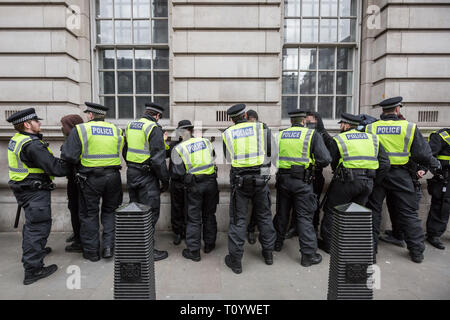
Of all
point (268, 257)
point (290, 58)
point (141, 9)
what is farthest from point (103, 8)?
point (268, 257)

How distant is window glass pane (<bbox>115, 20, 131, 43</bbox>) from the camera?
225 inches

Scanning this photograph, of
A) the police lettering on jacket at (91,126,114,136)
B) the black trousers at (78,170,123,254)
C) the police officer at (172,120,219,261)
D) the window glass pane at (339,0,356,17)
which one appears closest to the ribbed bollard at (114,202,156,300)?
the police officer at (172,120,219,261)

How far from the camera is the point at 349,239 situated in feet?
7.19

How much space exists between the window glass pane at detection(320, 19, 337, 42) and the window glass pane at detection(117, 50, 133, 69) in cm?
416

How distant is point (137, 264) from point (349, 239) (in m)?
1.76

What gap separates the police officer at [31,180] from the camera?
335 cm

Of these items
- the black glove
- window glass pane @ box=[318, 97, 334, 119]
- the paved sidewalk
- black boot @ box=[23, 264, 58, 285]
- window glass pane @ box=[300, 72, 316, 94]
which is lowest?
the paved sidewalk

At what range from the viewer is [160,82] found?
588 cm

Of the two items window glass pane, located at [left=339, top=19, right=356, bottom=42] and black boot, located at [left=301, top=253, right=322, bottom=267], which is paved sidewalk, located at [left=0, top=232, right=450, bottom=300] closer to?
black boot, located at [left=301, top=253, right=322, bottom=267]

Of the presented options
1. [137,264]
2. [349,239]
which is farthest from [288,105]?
[137,264]

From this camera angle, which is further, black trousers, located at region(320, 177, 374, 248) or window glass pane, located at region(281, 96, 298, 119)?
window glass pane, located at region(281, 96, 298, 119)

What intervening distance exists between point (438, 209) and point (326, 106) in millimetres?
2824

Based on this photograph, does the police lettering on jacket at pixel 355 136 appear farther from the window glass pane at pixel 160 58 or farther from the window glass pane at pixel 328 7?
the window glass pane at pixel 160 58
